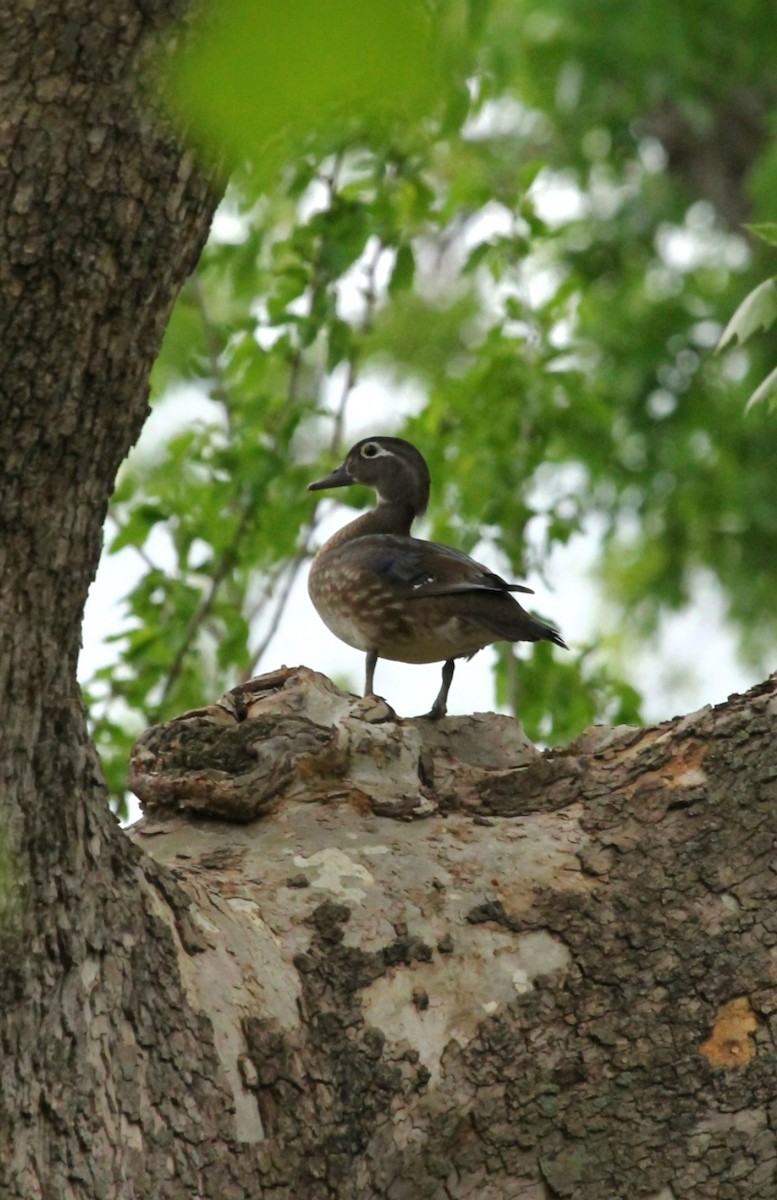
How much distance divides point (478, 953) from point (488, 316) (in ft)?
34.6

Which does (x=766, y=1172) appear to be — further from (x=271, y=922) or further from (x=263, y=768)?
(x=263, y=768)

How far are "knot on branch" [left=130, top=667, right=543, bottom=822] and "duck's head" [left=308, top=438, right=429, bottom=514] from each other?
2690 mm

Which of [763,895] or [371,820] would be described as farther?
[371,820]

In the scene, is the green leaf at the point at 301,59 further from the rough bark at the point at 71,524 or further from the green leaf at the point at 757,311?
the green leaf at the point at 757,311

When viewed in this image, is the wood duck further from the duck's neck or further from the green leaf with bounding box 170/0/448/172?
the green leaf with bounding box 170/0/448/172

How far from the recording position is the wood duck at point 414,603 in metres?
5.00

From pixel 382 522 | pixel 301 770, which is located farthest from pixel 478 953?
pixel 382 522

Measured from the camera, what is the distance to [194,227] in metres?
2.39

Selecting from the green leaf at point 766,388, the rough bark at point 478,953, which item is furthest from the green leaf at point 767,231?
the rough bark at point 478,953

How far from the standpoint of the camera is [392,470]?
21.0 ft

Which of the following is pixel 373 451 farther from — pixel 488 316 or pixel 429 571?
pixel 488 316

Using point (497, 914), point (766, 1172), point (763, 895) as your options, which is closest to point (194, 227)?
point (497, 914)

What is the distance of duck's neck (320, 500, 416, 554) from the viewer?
20.6 ft

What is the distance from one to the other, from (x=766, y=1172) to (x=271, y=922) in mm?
1037
